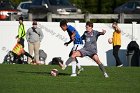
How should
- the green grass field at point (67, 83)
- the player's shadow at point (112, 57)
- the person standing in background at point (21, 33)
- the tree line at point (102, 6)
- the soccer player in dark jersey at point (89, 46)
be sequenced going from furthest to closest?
the tree line at point (102, 6) < the player's shadow at point (112, 57) < the person standing in background at point (21, 33) < the soccer player in dark jersey at point (89, 46) < the green grass field at point (67, 83)

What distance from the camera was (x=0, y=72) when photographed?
20094mm

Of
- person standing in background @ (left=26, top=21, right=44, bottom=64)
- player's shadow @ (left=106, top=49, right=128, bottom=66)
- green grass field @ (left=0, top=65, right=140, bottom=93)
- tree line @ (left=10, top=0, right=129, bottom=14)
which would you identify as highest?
tree line @ (left=10, top=0, right=129, bottom=14)

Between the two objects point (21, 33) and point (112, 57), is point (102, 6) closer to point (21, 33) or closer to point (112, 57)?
point (112, 57)

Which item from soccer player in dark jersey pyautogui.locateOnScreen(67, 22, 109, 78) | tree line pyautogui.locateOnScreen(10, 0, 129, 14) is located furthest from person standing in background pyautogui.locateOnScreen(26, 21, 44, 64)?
tree line pyautogui.locateOnScreen(10, 0, 129, 14)

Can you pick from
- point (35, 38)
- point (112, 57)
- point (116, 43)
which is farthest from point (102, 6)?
point (35, 38)

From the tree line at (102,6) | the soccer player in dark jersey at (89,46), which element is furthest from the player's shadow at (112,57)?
the tree line at (102,6)

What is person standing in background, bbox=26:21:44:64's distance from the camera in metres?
26.8

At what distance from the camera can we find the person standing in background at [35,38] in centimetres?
2683

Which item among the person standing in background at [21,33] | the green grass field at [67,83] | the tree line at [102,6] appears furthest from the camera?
the tree line at [102,6]

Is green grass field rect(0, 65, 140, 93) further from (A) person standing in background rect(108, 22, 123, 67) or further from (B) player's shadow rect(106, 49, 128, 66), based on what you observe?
(B) player's shadow rect(106, 49, 128, 66)

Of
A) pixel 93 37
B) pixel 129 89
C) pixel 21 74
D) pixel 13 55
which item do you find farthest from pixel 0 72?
pixel 13 55

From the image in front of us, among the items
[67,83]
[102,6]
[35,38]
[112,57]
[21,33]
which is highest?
[102,6]

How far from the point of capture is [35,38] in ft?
88.5

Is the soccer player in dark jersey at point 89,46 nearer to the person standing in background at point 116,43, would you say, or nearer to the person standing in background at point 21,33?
the person standing in background at point 116,43
